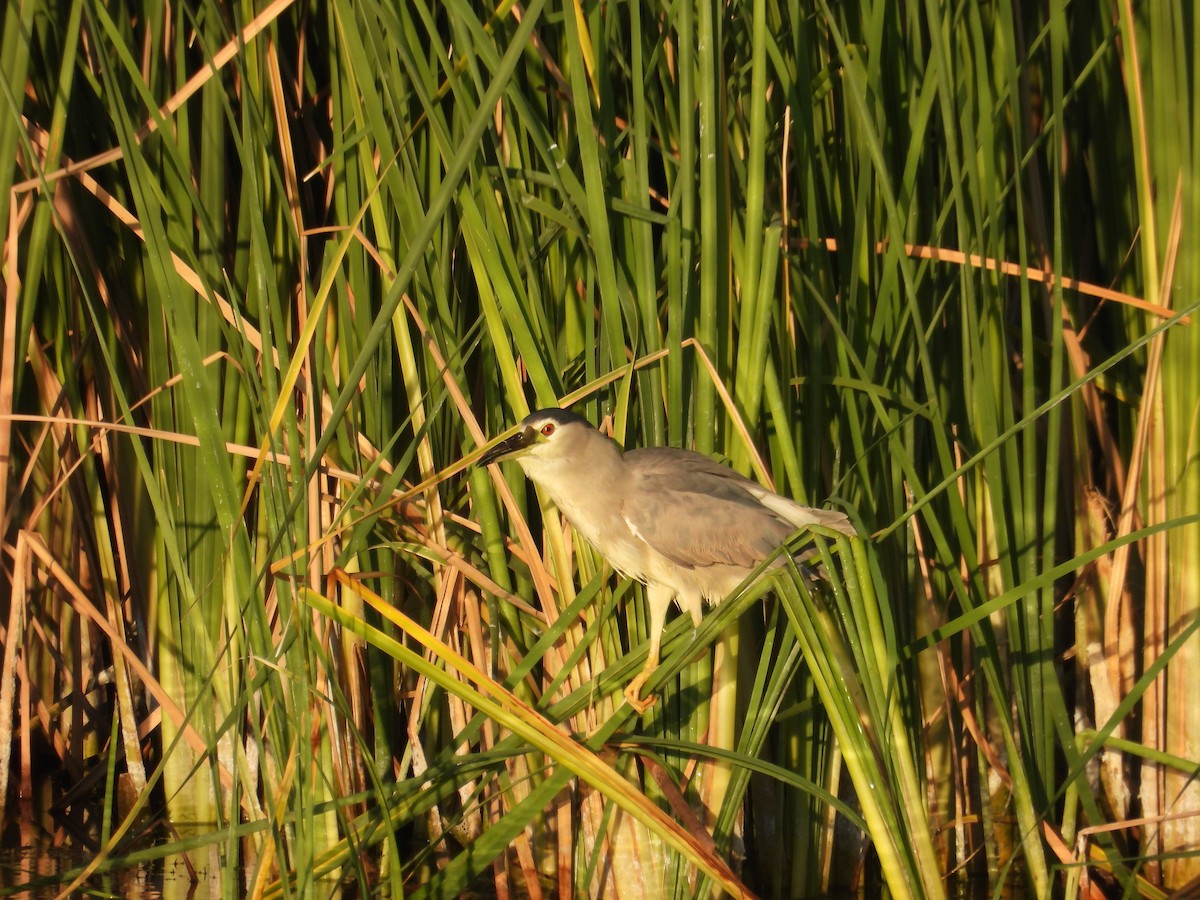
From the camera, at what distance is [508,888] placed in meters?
3.07

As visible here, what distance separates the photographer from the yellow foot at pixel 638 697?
2531 millimetres

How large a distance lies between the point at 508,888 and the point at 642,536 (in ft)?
3.23

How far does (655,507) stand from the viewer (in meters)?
2.81

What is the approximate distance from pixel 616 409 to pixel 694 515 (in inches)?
11.7

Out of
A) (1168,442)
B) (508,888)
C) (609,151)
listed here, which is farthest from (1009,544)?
(508,888)

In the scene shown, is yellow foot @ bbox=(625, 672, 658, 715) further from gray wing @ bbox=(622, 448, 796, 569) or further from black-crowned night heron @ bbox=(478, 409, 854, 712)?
gray wing @ bbox=(622, 448, 796, 569)

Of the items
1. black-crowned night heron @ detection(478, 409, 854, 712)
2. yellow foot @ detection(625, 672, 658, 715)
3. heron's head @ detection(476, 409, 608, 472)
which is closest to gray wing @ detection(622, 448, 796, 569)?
black-crowned night heron @ detection(478, 409, 854, 712)

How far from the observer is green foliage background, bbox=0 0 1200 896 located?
242 centimetres

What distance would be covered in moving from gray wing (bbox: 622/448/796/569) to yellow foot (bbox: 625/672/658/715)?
12.4 inches

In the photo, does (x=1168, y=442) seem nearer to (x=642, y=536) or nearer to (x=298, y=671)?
(x=642, y=536)

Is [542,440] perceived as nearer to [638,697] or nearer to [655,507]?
[655,507]

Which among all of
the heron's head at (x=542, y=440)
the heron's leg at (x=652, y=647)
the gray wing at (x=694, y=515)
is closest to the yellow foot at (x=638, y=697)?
the heron's leg at (x=652, y=647)

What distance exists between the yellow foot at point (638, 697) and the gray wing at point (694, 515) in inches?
12.4

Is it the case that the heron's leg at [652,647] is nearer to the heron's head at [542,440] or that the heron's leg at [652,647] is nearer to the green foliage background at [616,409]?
the green foliage background at [616,409]
